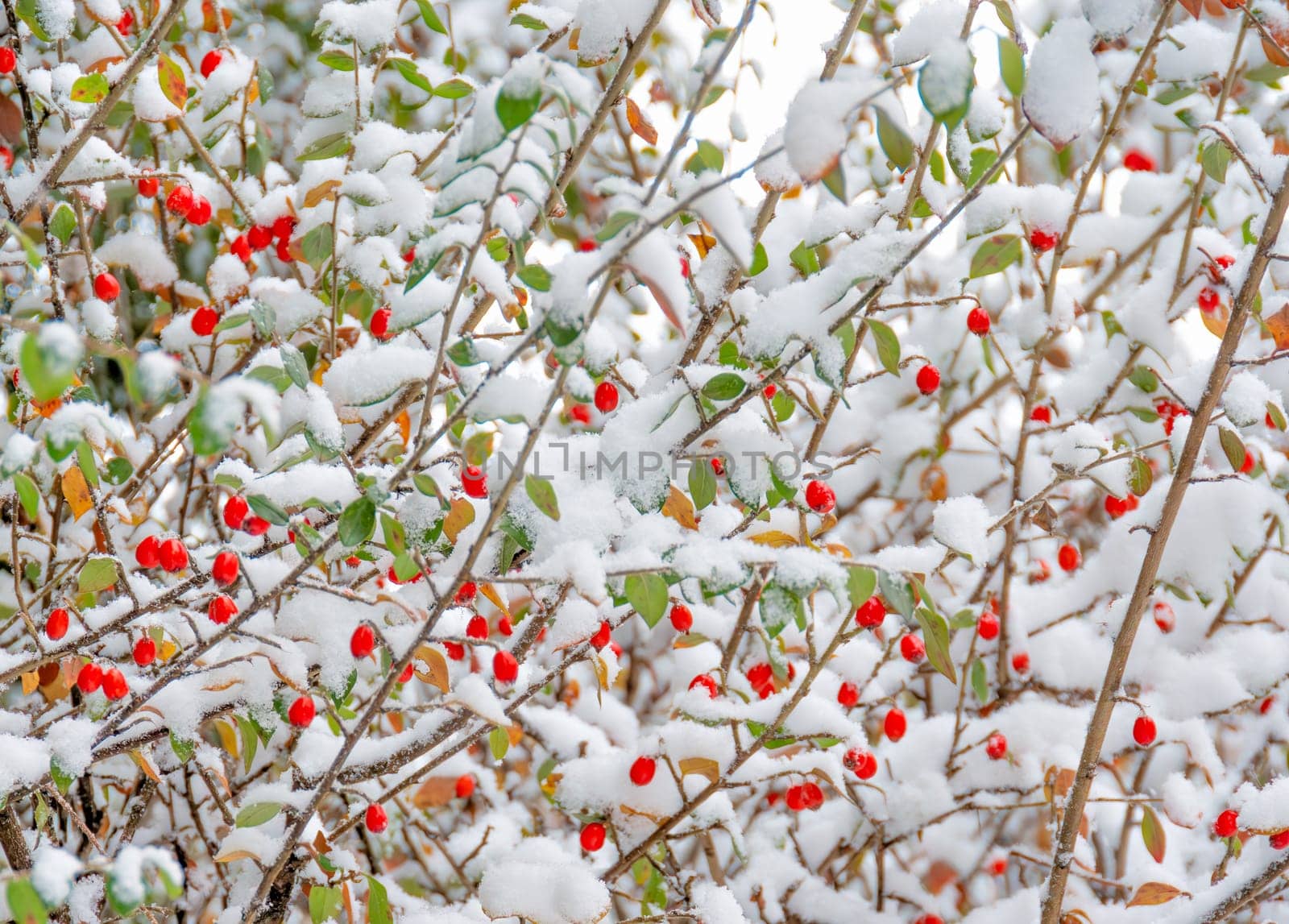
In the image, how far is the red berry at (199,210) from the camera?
185 cm

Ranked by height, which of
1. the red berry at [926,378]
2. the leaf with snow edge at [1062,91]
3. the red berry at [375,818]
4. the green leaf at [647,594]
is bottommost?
the red berry at [375,818]

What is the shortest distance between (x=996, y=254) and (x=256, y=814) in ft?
4.66

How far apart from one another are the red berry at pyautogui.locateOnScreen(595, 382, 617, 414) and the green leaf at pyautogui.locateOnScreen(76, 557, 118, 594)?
724 millimetres

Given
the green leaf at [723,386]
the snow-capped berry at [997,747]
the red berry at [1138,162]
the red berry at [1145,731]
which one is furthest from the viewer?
the red berry at [1138,162]

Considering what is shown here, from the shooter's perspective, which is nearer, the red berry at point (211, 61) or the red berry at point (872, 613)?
the red berry at point (872, 613)

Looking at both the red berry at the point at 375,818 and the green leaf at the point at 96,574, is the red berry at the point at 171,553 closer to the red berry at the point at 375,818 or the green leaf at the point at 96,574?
the green leaf at the point at 96,574

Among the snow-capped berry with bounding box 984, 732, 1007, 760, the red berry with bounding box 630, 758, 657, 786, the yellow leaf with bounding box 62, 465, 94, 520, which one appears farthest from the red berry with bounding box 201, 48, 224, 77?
the snow-capped berry with bounding box 984, 732, 1007, 760

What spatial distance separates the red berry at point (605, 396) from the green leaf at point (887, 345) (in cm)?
40

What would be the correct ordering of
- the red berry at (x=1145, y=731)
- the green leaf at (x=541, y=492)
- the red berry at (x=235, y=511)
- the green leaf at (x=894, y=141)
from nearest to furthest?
the green leaf at (x=894, y=141) → the green leaf at (x=541, y=492) → the red berry at (x=235, y=511) → the red berry at (x=1145, y=731)

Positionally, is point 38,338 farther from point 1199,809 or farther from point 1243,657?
point 1243,657

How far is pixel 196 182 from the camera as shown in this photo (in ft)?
6.45

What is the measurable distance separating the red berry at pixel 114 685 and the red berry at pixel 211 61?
1161 mm

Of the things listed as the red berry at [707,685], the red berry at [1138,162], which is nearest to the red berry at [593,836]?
the red berry at [707,685]

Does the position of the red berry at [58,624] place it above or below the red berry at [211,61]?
below
